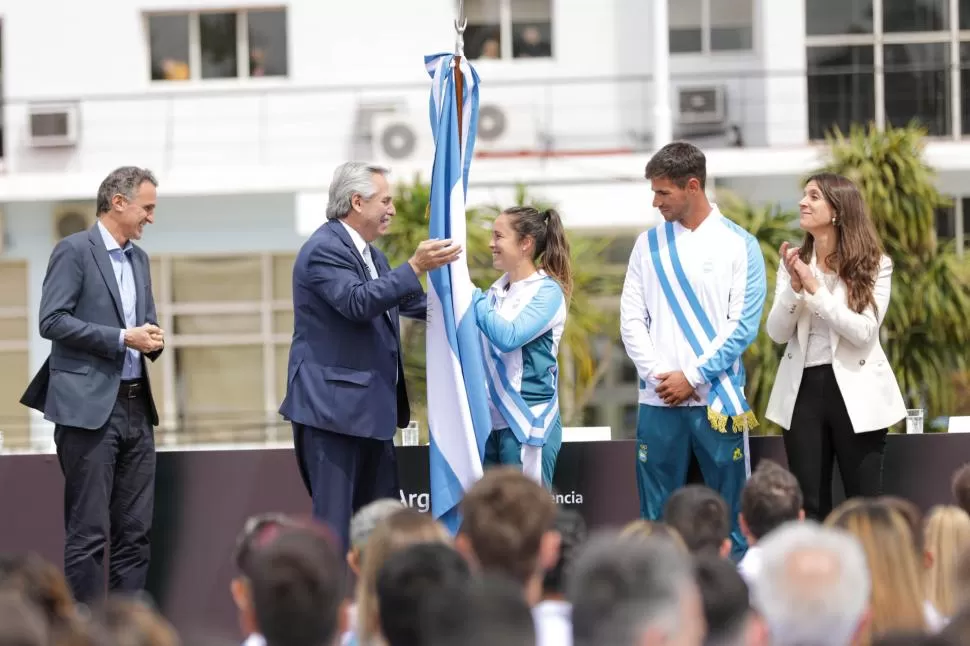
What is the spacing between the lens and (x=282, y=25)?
1722 cm

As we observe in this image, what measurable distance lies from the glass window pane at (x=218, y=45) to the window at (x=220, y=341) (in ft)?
7.23

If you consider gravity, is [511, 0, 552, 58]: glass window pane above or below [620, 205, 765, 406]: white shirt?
above

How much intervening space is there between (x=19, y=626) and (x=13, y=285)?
15594 mm

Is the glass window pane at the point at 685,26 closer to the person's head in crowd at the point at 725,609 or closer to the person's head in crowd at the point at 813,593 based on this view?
the person's head in crowd at the point at 725,609

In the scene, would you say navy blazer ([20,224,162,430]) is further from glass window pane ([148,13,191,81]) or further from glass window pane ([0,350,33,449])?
glass window pane ([0,350,33,449])

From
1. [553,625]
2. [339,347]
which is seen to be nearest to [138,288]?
[339,347]

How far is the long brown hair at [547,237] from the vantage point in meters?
5.71

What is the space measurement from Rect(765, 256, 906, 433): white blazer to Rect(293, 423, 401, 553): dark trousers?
152cm

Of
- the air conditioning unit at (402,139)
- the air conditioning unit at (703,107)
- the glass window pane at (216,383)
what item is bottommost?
the glass window pane at (216,383)

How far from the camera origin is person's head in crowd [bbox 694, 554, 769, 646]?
3123mm

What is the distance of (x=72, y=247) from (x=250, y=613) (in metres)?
3.02

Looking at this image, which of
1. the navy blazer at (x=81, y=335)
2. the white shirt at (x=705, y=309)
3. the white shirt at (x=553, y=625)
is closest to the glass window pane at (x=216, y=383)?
the navy blazer at (x=81, y=335)

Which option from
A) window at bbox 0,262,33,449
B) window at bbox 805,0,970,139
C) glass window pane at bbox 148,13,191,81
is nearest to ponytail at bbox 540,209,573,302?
window at bbox 805,0,970,139

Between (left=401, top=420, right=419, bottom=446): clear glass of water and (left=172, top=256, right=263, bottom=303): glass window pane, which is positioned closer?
(left=401, top=420, right=419, bottom=446): clear glass of water
